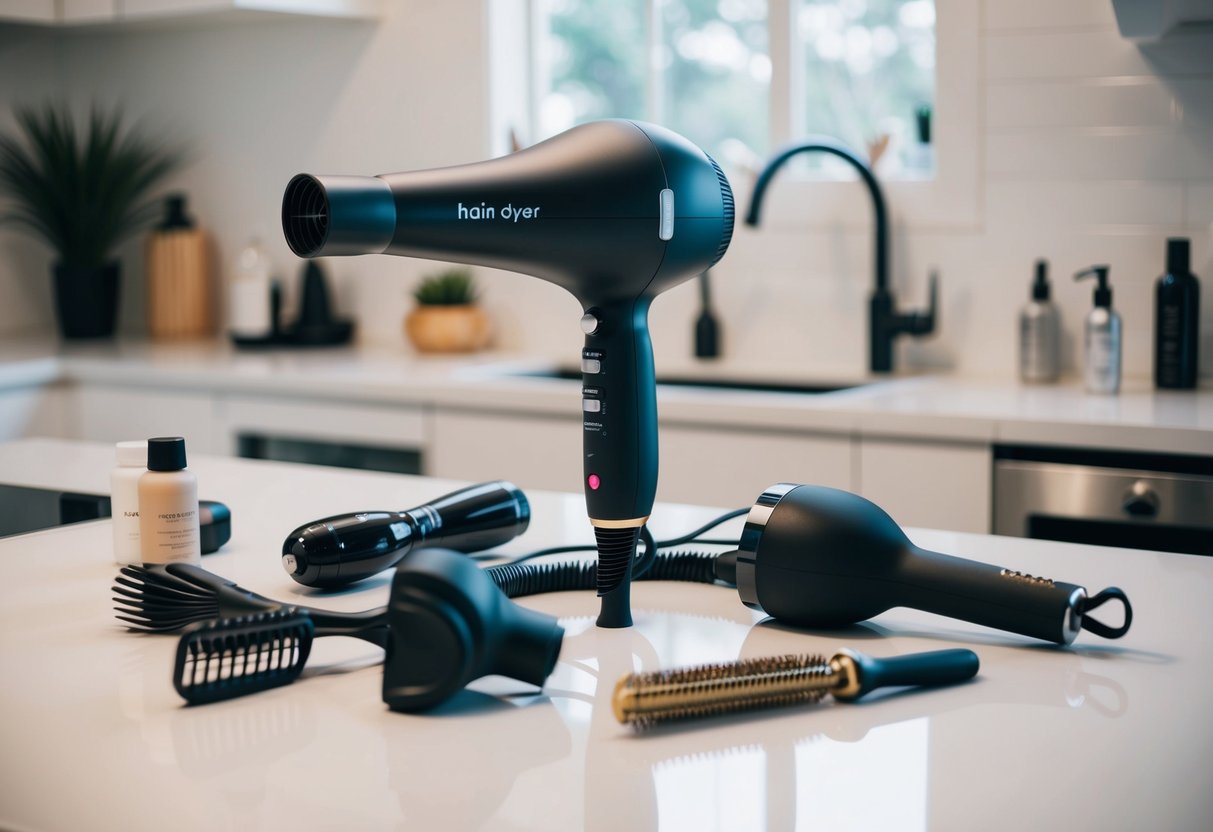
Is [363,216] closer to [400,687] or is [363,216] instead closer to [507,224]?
[507,224]

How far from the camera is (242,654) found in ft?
2.67

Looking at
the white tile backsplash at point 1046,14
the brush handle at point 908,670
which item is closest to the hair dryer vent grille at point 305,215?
the brush handle at point 908,670

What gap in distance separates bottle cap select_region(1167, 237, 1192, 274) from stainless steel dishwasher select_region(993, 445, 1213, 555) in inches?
18.2

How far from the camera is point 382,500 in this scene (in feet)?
4.50

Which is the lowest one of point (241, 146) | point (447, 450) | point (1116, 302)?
point (447, 450)

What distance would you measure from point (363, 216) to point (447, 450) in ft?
5.81

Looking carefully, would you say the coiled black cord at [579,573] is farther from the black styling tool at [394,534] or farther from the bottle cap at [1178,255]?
the bottle cap at [1178,255]

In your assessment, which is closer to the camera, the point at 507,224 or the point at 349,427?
the point at 507,224

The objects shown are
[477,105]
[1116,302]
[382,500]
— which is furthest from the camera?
[477,105]

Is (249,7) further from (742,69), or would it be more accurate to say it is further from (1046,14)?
(1046,14)

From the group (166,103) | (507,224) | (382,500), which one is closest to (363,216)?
(507,224)

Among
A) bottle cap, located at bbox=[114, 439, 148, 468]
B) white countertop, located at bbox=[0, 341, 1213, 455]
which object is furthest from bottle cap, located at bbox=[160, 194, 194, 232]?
bottle cap, located at bbox=[114, 439, 148, 468]

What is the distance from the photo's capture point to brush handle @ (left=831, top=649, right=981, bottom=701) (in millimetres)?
778

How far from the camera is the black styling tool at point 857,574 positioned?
883mm
